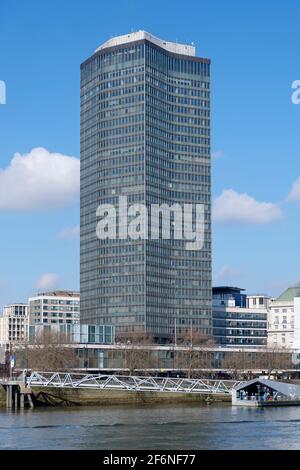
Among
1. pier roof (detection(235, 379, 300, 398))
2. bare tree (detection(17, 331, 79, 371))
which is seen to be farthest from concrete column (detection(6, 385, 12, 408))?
pier roof (detection(235, 379, 300, 398))

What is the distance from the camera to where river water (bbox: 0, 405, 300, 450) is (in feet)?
256

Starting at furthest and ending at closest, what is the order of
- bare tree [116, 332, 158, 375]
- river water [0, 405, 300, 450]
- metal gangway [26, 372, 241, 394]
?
1. bare tree [116, 332, 158, 375]
2. metal gangway [26, 372, 241, 394]
3. river water [0, 405, 300, 450]

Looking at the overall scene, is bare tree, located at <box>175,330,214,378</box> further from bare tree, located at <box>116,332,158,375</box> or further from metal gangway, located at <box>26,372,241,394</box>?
metal gangway, located at <box>26,372,241,394</box>

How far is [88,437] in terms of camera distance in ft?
273

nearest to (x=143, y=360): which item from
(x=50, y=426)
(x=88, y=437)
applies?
(x=50, y=426)

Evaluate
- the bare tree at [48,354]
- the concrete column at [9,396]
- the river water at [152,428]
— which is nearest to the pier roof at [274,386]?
the river water at [152,428]

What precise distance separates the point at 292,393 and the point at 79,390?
96.8ft

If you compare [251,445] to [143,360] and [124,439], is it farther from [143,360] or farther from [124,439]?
[143,360]

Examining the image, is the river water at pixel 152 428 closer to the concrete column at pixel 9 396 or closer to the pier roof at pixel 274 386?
the concrete column at pixel 9 396

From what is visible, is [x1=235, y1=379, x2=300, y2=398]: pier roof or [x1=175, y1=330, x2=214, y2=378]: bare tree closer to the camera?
[x1=235, y1=379, x2=300, y2=398]: pier roof
